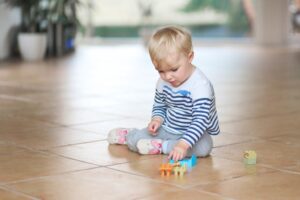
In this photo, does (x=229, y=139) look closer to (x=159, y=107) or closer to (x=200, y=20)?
(x=159, y=107)

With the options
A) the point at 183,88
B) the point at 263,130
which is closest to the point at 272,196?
the point at 183,88

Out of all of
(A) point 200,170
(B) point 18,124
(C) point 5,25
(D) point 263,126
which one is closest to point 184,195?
(A) point 200,170

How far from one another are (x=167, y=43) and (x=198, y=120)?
325 millimetres

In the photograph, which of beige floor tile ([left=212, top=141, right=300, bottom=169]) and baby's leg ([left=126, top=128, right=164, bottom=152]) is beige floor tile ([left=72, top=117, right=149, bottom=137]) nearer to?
baby's leg ([left=126, top=128, right=164, bottom=152])

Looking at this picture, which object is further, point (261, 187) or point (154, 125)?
point (154, 125)

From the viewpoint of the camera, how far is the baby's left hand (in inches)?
103

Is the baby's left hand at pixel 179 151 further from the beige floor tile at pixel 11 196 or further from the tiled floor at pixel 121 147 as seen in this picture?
the beige floor tile at pixel 11 196

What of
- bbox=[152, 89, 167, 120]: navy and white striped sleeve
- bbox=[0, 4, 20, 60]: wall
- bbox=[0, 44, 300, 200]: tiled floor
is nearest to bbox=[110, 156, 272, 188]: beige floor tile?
bbox=[0, 44, 300, 200]: tiled floor

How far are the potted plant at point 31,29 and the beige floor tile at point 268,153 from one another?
631 cm

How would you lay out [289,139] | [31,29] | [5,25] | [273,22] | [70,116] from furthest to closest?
[273,22], [31,29], [5,25], [70,116], [289,139]

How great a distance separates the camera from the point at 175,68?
2.70m

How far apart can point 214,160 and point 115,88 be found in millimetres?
3071

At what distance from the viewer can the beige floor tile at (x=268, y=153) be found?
106 inches

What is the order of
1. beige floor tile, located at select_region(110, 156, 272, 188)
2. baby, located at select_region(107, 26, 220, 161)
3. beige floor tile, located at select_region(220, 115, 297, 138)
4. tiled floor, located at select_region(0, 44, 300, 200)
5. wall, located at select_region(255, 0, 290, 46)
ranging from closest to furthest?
tiled floor, located at select_region(0, 44, 300, 200) → beige floor tile, located at select_region(110, 156, 272, 188) → baby, located at select_region(107, 26, 220, 161) → beige floor tile, located at select_region(220, 115, 297, 138) → wall, located at select_region(255, 0, 290, 46)
